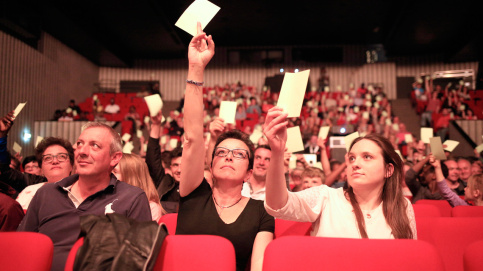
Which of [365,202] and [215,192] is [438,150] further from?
[215,192]

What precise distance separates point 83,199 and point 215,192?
69 centimetres

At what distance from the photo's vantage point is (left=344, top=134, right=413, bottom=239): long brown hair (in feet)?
6.11

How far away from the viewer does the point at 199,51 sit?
6.40 ft

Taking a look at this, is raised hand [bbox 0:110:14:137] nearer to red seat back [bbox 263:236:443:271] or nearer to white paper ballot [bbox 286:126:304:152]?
white paper ballot [bbox 286:126:304:152]

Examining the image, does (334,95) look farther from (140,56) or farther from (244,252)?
(244,252)

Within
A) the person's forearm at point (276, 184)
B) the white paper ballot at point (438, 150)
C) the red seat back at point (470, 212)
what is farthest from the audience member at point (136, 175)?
the white paper ballot at point (438, 150)

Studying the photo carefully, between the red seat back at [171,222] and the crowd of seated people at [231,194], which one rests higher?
the crowd of seated people at [231,194]

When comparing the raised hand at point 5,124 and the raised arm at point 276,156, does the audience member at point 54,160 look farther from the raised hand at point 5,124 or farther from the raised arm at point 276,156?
the raised arm at point 276,156

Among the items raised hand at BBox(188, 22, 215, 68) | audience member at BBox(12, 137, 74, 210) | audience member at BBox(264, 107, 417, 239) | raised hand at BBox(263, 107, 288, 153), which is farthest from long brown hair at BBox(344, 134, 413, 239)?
audience member at BBox(12, 137, 74, 210)

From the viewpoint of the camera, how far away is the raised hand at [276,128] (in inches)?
60.0

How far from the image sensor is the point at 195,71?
1.90 m

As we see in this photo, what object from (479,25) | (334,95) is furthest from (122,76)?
(479,25)

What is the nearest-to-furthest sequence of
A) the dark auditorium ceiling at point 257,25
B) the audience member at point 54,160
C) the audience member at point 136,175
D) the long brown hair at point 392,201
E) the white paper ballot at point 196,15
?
the long brown hair at point 392,201 < the white paper ballot at point 196,15 < the audience member at point 136,175 < the audience member at point 54,160 < the dark auditorium ceiling at point 257,25

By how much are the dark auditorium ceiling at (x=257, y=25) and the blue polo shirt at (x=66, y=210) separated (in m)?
7.98
